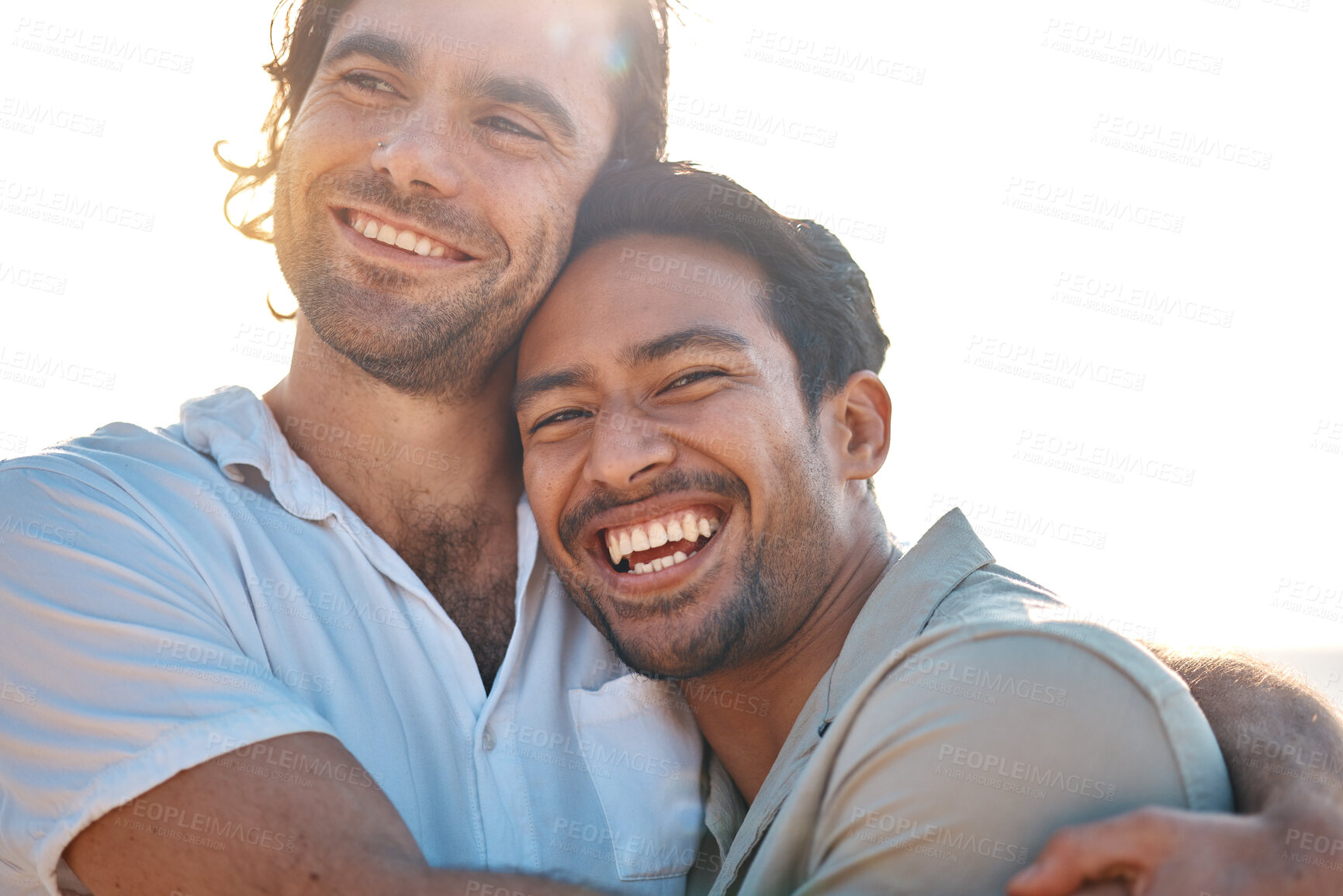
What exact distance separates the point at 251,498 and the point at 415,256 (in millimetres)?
764

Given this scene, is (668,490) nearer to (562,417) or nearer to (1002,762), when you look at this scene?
(562,417)

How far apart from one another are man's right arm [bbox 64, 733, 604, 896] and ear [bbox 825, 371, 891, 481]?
146 cm

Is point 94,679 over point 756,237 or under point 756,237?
under

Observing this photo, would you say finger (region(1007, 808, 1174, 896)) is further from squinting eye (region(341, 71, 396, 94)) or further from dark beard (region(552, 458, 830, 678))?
squinting eye (region(341, 71, 396, 94))

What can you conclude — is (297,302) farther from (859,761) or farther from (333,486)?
(859,761)

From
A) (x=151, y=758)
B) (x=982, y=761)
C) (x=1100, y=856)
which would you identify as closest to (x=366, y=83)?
(x=151, y=758)

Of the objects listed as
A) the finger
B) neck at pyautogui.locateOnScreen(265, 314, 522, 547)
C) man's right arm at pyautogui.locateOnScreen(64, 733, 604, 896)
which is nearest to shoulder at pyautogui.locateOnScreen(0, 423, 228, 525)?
neck at pyautogui.locateOnScreen(265, 314, 522, 547)

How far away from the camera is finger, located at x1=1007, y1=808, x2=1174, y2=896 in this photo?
1482 mm

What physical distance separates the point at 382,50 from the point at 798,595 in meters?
1.87

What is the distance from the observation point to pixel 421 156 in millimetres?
2764

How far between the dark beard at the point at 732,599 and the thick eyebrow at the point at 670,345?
1.03ft

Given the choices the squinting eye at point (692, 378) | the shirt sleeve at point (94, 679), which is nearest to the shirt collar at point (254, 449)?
the shirt sleeve at point (94, 679)

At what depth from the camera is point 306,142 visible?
2.92 metres

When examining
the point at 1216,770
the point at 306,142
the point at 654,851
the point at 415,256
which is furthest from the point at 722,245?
the point at 1216,770
